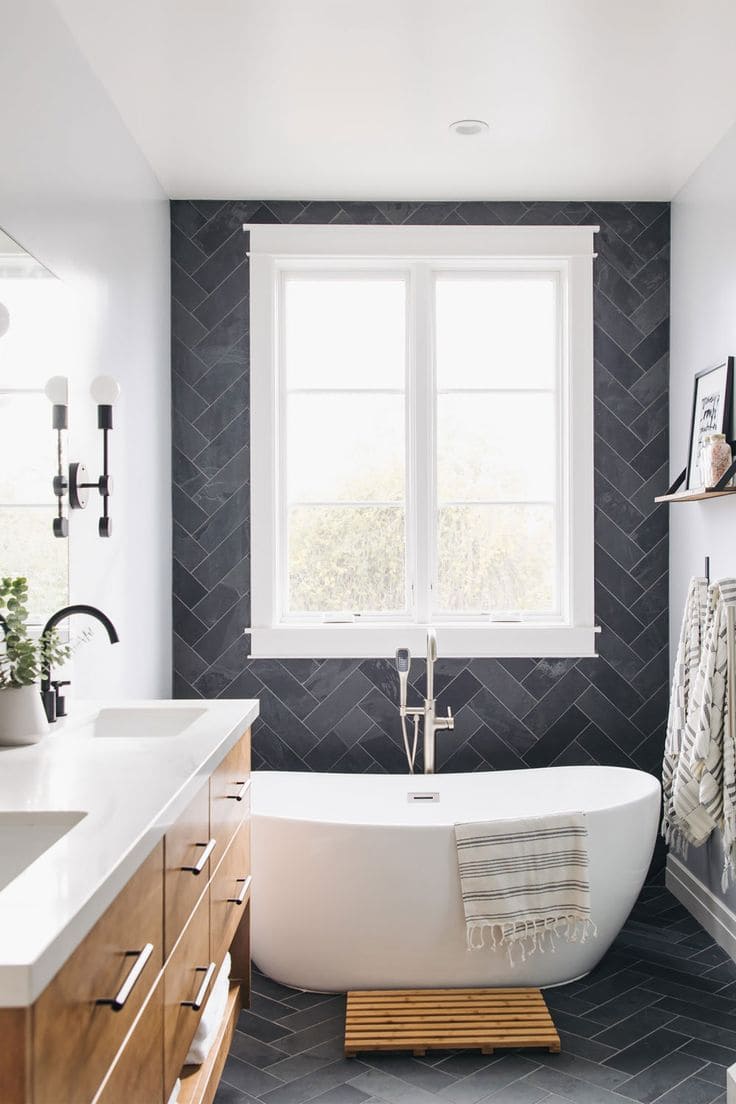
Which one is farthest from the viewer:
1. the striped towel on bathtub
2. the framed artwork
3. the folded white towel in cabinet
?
the framed artwork

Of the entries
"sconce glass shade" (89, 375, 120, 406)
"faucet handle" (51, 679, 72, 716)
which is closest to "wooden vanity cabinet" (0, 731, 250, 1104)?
"faucet handle" (51, 679, 72, 716)

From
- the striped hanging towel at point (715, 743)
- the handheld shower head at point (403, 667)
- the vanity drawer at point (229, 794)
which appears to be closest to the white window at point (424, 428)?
the handheld shower head at point (403, 667)

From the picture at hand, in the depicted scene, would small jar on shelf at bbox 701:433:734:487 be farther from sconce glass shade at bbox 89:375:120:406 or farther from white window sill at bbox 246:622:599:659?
sconce glass shade at bbox 89:375:120:406

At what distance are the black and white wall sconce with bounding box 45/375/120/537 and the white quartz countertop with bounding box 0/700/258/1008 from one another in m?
0.51

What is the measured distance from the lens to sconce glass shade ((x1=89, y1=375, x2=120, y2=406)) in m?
2.60

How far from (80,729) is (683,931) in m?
2.37

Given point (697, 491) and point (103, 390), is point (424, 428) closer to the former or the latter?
point (697, 491)

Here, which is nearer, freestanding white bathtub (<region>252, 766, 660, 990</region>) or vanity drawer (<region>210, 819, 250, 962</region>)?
vanity drawer (<region>210, 819, 250, 962</region>)

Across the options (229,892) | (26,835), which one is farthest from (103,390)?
(26,835)

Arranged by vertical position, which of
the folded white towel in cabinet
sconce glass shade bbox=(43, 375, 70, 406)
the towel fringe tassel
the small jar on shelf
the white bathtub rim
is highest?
sconce glass shade bbox=(43, 375, 70, 406)

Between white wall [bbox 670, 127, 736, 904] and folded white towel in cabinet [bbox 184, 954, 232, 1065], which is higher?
white wall [bbox 670, 127, 736, 904]

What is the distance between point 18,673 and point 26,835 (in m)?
0.72

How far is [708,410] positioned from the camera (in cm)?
342

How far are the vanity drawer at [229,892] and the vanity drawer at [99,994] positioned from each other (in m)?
0.49
